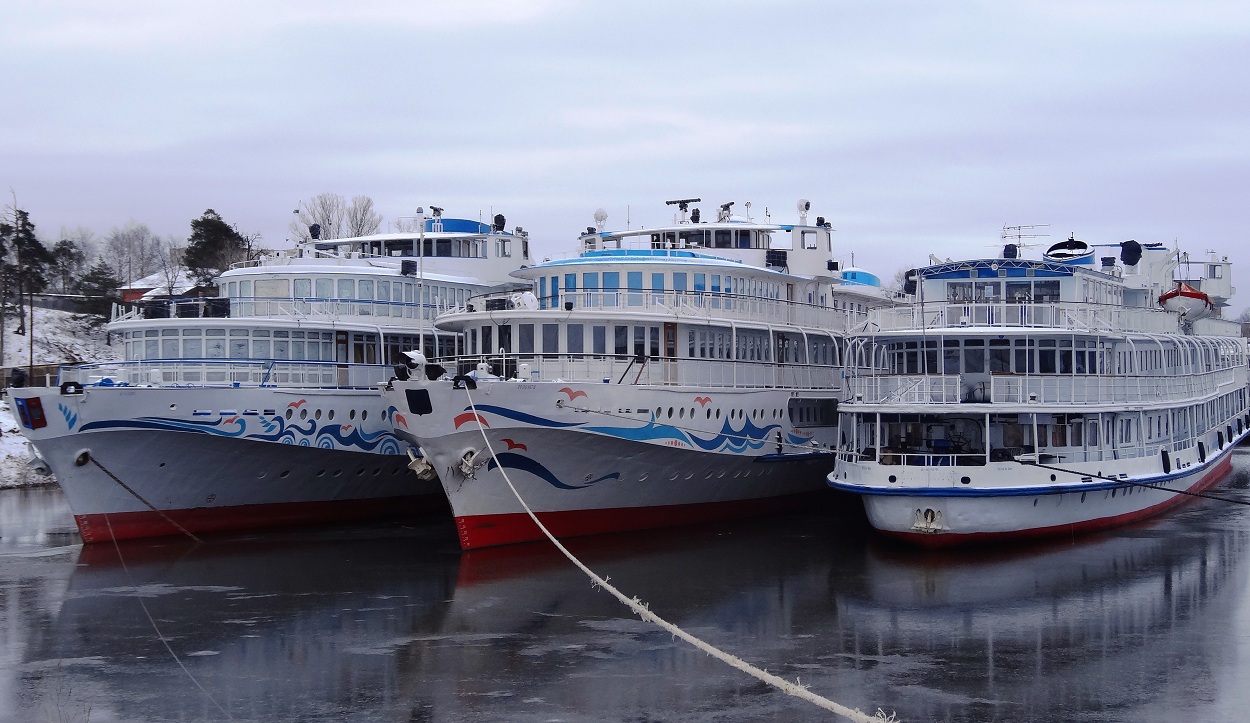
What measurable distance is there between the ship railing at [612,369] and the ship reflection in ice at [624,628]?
3.91 m

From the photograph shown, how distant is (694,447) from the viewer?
96.1 ft

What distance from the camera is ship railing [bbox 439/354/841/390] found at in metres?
28.6

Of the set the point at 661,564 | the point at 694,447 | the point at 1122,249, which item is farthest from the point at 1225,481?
the point at 661,564

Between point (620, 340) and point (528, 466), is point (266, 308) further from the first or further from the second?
point (528, 466)

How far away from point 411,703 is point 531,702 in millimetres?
1528

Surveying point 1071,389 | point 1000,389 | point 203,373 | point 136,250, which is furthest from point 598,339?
point 136,250

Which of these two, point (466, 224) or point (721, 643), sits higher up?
point (466, 224)

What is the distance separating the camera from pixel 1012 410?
26.2m

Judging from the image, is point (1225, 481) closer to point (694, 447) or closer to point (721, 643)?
point (694, 447)

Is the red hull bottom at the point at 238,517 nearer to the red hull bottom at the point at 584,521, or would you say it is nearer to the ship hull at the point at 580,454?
the ship hull at the point at 580,454

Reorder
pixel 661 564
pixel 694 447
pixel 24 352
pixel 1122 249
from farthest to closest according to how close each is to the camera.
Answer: pixel 24 352 < pixel 1122 249 < pixel 694 447 < pixel 661 564

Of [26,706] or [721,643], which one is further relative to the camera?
[721,643]

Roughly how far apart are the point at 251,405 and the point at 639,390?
32.6ft

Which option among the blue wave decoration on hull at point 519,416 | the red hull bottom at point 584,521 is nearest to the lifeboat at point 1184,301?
the red hull bottom at point 584,521
